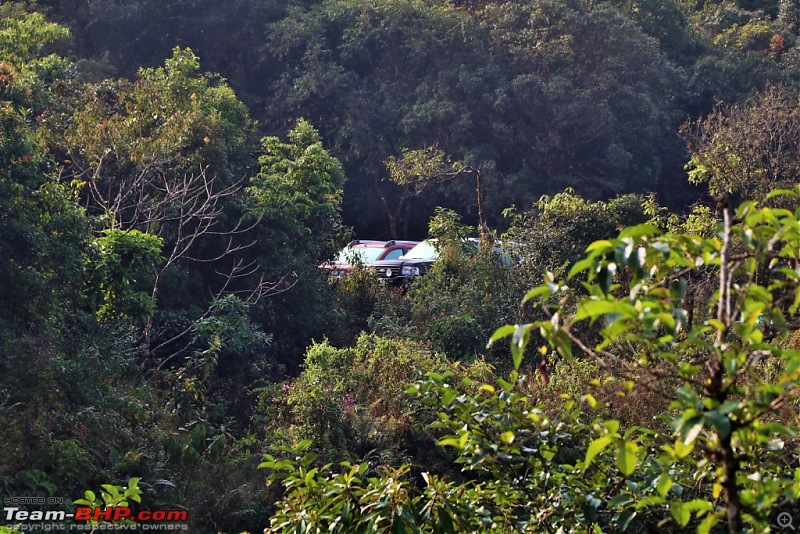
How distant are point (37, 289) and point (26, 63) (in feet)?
26.3

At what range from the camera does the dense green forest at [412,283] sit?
270 centimetres

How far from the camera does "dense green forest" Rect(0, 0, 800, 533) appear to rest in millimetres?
2697

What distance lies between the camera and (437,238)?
14.2 meters

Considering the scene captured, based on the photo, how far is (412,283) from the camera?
13.3 meters

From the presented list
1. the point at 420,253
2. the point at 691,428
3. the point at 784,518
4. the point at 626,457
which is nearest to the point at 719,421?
the point at 691,428

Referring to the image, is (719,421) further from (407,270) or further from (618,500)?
(407,270)

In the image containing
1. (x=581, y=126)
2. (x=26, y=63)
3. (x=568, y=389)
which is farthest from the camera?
(x=581, y=126)

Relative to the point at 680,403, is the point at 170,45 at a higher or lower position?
lower

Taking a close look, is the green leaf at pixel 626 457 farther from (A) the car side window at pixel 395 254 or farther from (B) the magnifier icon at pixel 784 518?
(A) the car side window at pixel 395 254

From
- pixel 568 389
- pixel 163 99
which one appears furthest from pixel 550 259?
pixel 163 99

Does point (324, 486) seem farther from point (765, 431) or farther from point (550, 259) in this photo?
point (550, 259)

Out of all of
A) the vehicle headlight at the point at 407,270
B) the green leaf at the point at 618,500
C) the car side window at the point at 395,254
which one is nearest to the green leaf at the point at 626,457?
the green leaf at the point at 618,500

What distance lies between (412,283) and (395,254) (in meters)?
5.33

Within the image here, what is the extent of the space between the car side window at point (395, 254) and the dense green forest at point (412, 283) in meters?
1.44
